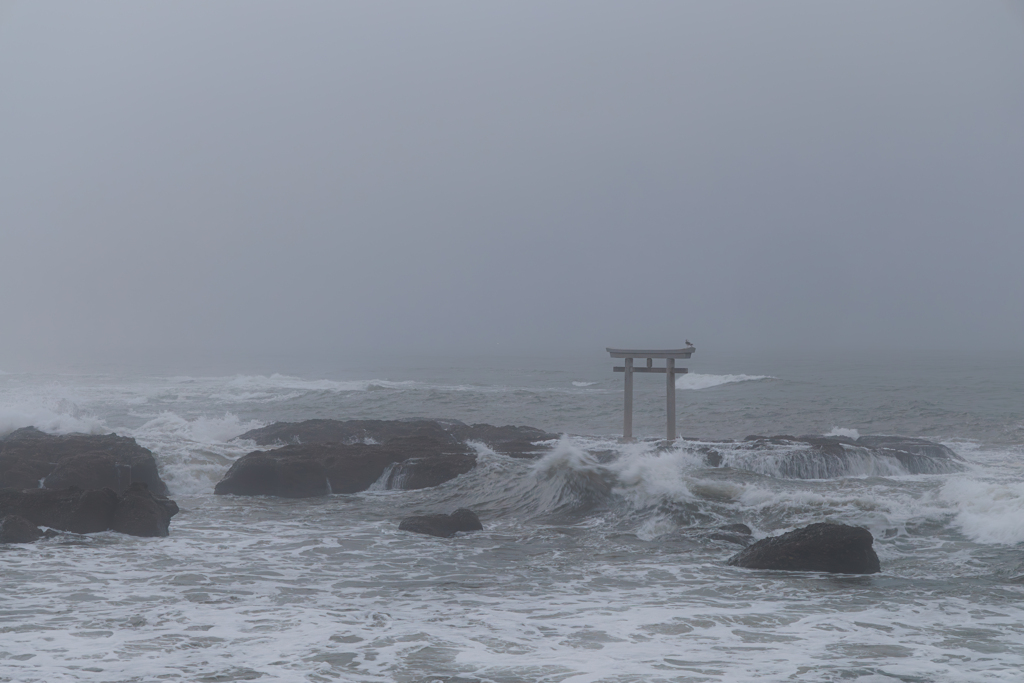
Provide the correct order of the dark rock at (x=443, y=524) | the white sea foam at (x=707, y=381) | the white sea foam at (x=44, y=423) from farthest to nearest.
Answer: the white sea foam at (x=707, y=381) < the white sea foam at (x=44, y=423) < the dark rock at (x=443, y=524)

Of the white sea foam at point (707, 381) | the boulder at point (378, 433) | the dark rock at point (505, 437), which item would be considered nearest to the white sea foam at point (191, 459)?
the boulder at point (378, 433)

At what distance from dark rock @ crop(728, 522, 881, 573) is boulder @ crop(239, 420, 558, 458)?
1000cm

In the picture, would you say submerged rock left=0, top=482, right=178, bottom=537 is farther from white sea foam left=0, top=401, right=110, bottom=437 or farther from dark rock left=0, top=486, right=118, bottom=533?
white sea foam left=0, top=401, right=110, bottom=437

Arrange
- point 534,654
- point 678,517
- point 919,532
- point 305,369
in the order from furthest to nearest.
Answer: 1. point 305,369
2. point 678,517
3. point 919,532
4. point 534,654

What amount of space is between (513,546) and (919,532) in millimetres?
5282

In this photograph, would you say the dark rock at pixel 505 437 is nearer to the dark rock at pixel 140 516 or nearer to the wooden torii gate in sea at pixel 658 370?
the wooden torii gate in sea at pixel 658 370

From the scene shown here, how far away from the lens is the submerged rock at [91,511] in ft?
31.6

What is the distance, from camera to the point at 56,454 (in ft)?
47.3

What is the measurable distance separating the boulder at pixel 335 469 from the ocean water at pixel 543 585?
0.49 metres

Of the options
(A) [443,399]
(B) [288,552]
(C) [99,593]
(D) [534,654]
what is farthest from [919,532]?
(A) [443,399]

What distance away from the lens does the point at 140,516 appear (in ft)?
31.9

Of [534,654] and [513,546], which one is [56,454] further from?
[534,654]

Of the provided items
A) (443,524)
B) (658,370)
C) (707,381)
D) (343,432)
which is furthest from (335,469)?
(707,381)

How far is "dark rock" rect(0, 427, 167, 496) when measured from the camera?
1254cm
